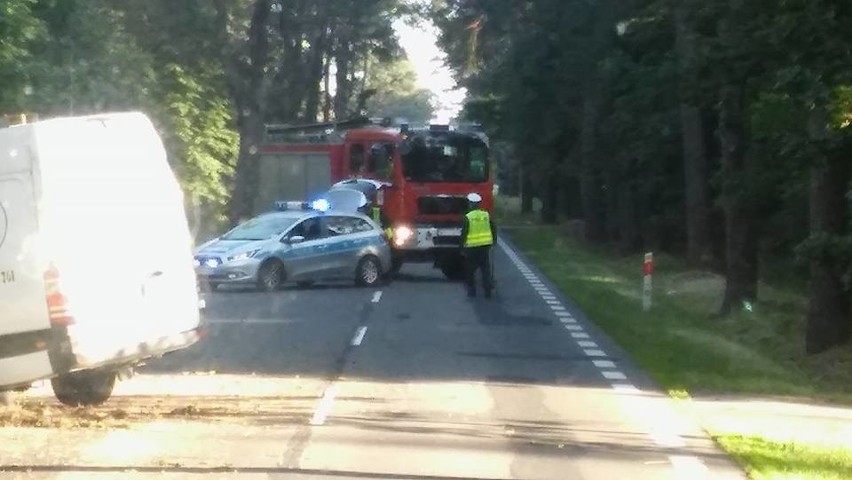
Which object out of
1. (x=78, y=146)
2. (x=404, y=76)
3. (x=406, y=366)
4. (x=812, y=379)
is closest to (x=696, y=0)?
(x=812, y=379)

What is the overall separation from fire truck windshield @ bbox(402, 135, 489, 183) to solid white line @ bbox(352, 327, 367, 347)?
39.7ft

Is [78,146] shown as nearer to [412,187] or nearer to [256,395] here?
[256,395]

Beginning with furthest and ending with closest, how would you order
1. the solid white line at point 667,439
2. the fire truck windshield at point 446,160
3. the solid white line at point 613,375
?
the fire truck windshield at point 446,160, the solid white line at point 613,375, the solid white line at point 667,439

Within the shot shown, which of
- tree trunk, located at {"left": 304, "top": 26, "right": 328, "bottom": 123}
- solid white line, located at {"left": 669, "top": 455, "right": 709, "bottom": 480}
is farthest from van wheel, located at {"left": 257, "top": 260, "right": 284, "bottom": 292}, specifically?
tree trunk, located at {"left": 304, "top": 26, "right": 328, "bottom": 123}

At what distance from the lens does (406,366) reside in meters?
18.6

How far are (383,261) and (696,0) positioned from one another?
10443mm

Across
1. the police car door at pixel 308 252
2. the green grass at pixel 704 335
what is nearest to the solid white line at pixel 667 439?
the green grass at pixel 704 335

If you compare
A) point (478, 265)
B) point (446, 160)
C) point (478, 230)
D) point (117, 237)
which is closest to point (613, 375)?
point (117, 237)

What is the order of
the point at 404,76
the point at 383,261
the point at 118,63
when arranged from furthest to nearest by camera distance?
1. the point at 404,76
2. the point at 118,63
3. the point at 383,261

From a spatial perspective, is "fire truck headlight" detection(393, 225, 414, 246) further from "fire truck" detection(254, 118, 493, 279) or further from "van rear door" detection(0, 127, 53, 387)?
"van rear door" detection(0, 127, 53, 387)

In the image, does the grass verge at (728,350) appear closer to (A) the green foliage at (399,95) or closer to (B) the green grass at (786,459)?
(B) the green grass at (786,459)

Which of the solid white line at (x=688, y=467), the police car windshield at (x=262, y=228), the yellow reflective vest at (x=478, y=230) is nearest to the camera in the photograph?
the solid white line at (x=688, y=467)

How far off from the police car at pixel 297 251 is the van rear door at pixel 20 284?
1748 cm

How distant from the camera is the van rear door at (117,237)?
13.0m
